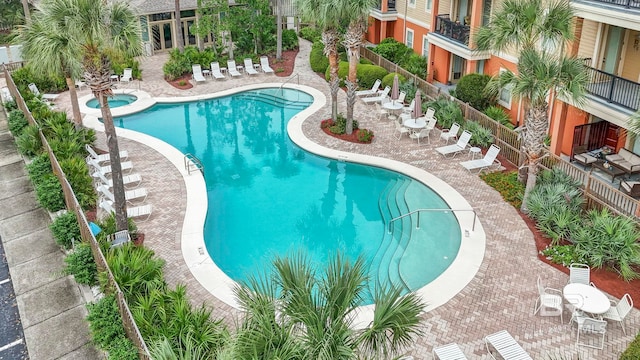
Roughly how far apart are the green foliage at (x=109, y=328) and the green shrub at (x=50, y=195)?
21.4 ft

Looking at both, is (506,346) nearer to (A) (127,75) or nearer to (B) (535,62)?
(B) (535,62)

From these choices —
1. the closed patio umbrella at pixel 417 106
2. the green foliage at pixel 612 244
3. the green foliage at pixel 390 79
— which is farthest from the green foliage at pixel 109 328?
the green foliage at pixel 390 79

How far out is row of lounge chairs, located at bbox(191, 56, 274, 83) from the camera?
3341 centimetres

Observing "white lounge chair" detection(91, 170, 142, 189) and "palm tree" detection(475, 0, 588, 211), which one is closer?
"palm tree" detection(475, 0, 588, 211)

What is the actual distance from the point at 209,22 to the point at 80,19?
69.7ft

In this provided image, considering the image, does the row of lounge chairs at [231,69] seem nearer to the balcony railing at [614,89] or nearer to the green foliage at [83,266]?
the green foliage at [83,266]

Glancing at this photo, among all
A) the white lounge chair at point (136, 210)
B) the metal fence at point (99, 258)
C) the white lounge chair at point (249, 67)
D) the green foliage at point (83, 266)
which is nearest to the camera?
the metal fence at point (99, 258)

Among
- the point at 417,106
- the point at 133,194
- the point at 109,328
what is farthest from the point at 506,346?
the point at 133,194

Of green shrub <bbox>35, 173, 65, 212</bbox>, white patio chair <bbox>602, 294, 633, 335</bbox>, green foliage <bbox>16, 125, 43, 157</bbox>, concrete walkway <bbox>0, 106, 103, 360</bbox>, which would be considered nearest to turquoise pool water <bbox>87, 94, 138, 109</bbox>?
green foliage <bbox>16, 125, 43, 157</bbox>

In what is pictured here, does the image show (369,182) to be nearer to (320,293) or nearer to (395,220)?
(395,220)

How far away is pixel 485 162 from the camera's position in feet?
71.3

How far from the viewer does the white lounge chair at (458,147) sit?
22.9m

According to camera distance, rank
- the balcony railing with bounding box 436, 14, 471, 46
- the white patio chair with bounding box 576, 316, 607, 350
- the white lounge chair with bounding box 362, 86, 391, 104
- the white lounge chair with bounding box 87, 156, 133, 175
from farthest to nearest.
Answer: the white lounge chair with bounding box 362, 86, 391, 104 < the balcony railing with bounding box 436, 14, 471, 46 < the white lounge chair with bounding box 87, 156, 133, 175 < the white patio chair with bounding box 576, 316, 607, 350

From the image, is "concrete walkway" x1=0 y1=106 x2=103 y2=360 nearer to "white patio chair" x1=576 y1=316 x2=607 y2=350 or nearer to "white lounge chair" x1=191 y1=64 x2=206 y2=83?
"white patio chair" x1=576 y1=316 x2=607 y2=350
